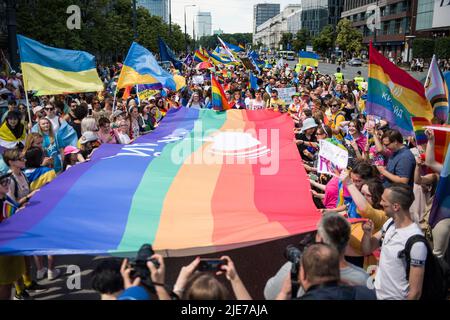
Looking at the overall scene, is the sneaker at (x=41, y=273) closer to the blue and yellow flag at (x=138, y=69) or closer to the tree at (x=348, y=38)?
the blue and yellow flag at (x=138, y=69)

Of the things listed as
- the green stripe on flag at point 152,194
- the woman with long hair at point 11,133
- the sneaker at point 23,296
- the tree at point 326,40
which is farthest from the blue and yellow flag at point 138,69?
the tree at point 326,40

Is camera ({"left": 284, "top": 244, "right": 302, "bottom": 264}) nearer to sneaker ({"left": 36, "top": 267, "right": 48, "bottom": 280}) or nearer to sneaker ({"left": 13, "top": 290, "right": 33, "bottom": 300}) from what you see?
sneaker ({"left": 13, "top": 290, "right": 33, "bottom": 300})

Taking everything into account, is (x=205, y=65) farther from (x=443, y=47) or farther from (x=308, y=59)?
(x=443, y=47)

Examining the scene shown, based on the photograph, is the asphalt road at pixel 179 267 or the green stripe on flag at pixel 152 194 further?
the asphalt road at pixel 179 267

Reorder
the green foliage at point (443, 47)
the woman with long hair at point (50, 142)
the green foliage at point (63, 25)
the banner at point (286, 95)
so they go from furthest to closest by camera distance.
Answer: the green foliage at point (443, 47)
the green foliage at point (63, 25)
the banner at point (286, 95)
the woman with long hair at point (50, 142)

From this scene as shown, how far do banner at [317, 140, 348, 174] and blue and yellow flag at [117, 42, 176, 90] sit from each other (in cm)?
601

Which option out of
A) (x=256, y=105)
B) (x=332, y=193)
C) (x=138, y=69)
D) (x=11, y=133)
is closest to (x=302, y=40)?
(x=256, y=105)

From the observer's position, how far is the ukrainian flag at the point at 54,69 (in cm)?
759

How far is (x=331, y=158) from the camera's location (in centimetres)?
484

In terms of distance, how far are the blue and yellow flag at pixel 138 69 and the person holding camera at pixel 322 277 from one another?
26.1 ft

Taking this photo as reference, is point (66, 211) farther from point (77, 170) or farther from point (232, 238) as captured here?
point (232, 238)

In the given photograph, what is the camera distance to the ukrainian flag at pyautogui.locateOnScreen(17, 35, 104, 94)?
24.9ft

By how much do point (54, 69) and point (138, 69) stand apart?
246 centimetres

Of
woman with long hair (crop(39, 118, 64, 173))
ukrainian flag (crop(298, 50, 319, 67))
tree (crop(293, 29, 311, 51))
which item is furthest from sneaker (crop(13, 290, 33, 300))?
tree (crop(293, 29, 311, 51))
